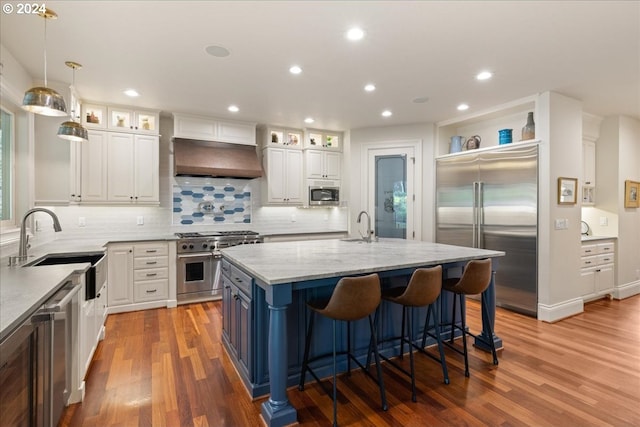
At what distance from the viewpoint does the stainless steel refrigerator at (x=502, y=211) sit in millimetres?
3963

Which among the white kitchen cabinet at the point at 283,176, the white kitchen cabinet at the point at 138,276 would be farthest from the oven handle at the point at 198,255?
the white kitchen cabinet at the point at 283,176

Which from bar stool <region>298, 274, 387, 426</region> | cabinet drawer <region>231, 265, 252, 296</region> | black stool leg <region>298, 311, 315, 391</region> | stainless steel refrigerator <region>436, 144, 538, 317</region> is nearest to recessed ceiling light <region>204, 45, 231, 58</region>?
cabinet drawer <region>231, 265, 252, 296</region>

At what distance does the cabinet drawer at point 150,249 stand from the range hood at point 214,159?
3.40 feet

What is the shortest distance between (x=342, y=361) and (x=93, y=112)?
14.1ft

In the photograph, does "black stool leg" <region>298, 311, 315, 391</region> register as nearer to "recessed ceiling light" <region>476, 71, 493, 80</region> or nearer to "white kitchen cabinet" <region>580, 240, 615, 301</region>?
"recessed ceiling light" <region>476, 71, 493, 80</region>

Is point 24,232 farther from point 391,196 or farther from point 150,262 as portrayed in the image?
point 391,196

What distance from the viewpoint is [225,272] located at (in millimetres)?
2900

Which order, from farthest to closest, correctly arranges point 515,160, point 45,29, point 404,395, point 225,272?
point 515,160 → point 225,272 → point 45,29 → point 404,395

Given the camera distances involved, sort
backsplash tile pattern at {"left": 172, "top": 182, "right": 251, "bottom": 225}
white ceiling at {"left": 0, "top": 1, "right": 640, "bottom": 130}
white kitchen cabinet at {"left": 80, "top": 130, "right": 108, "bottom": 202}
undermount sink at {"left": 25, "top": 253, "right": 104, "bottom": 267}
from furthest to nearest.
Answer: backsplash tile pattern at {"left": 172, "top": 182, "right": 251, "bottom": 225}, white kitchen cabinet at {"left": 80, "top": 130, "right": 108, "bottom": 202}, undermount sink at {"left": 25, "top": 253, "right": 104, "bottom": 267}, white ceiling at {"left": 0, "top": 1, "right": 640, "bottom": 130}

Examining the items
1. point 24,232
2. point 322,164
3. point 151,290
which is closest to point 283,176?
point 322,164

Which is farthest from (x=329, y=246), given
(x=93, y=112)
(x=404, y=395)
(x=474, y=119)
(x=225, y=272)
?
(x=93, y=112)

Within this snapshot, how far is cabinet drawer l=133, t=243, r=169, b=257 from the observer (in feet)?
13.5

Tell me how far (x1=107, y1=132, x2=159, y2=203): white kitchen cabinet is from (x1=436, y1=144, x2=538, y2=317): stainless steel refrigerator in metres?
4.29

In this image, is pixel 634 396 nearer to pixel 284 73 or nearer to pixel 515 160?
pixel 515 160
